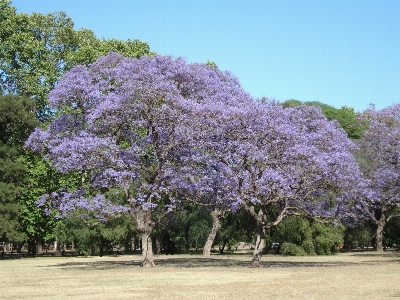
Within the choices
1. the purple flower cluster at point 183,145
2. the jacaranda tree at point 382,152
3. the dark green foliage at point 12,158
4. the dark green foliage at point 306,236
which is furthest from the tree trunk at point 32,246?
the jacaranda tree at point 382,152

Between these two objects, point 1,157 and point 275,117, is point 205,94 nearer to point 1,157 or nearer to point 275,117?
point 275,117

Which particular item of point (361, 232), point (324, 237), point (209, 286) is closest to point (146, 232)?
point (209, 286)

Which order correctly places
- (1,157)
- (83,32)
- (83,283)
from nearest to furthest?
(83,283), (1,157), (83,32)

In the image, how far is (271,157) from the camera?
119 feet

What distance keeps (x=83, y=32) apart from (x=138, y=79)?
34873mm

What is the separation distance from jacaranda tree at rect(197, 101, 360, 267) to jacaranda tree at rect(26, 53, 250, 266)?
1.89m

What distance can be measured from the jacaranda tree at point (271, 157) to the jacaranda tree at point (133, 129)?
1.89m

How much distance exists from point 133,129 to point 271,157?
985 centimetres

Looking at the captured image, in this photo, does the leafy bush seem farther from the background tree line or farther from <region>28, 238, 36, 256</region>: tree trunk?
<region>28, 238, 36, 256</region>: tree trunk

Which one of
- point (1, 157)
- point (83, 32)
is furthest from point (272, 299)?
point (83, 32)

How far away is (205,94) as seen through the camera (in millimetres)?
40719

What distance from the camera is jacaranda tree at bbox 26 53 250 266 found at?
117 feet

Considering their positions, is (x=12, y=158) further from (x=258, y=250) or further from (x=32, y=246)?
(x=258, y=250)

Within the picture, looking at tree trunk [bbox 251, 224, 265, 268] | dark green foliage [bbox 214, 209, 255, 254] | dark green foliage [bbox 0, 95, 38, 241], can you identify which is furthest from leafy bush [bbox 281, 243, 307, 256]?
dark green foliage [bbox 0, 95, 38, 241]
